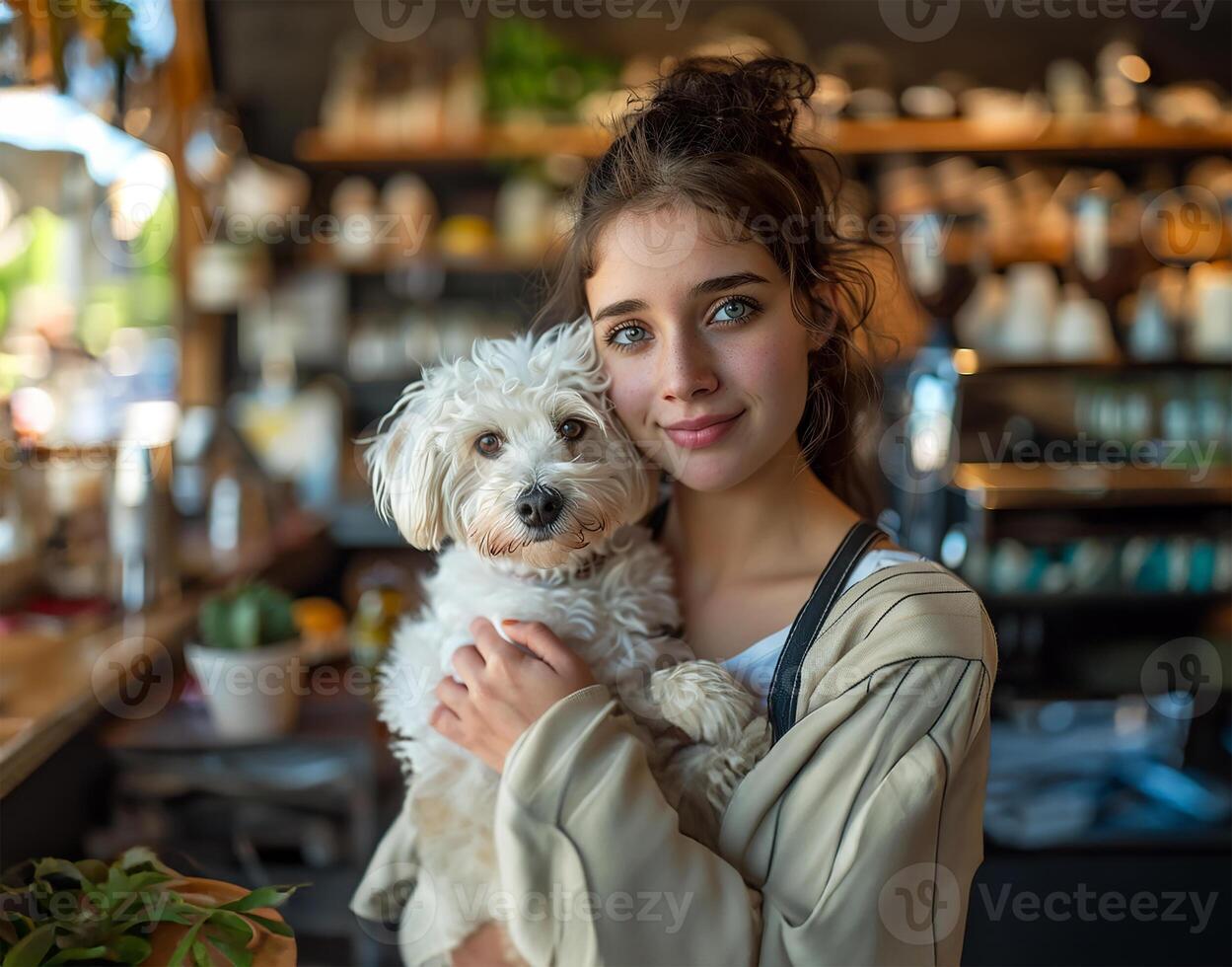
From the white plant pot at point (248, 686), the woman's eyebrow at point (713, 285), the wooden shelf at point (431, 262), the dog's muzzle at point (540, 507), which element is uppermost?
the wooden shelf at point (431, 262)

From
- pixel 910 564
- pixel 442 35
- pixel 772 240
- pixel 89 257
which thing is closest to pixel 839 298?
pixel 772 240

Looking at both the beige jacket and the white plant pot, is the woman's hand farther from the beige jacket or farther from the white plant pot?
the white plant pot

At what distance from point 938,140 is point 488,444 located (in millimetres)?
3430

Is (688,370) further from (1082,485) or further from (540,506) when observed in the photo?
(1082,485)

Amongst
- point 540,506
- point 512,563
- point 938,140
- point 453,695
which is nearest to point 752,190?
point 540,506

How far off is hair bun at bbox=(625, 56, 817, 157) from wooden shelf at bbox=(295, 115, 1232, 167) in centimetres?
268

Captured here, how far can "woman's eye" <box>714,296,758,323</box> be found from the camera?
3.69 ft

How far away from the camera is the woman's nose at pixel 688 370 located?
43.2 inches

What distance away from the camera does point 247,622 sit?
6.66 feet

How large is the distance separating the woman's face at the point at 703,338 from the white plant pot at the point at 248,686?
1186 millimetres

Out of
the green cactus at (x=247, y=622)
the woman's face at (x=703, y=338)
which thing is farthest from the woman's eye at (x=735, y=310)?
the green cactus at (x=247, y=622)

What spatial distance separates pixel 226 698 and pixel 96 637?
407mm

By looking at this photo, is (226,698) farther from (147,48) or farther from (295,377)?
(295,377)

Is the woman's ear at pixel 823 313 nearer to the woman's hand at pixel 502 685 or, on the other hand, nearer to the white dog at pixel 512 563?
the white dog at pixel 512 563
